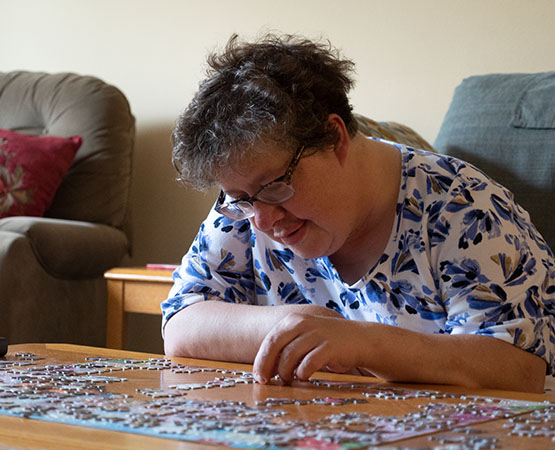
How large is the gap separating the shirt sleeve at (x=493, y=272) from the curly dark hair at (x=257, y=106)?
9.7 inches

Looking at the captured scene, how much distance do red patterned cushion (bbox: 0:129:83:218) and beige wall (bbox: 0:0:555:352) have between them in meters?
0.41

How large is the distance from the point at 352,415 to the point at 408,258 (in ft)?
1.91

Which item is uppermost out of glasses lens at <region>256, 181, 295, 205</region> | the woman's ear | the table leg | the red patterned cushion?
the woman's ear

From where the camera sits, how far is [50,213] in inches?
128

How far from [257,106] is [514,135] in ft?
3.70

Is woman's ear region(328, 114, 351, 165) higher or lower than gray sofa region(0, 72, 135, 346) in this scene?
higher

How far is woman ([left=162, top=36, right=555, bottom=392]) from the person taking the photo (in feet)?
3.65

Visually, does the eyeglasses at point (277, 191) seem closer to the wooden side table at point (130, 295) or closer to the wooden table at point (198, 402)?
the wooden table at point (198, 402)

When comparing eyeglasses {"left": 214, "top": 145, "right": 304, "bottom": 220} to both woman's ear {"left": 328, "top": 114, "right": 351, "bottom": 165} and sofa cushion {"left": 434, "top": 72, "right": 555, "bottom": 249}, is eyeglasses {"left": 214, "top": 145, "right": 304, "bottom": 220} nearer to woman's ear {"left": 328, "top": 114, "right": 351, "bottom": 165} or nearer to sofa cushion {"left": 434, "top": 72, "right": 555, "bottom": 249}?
woman's ear {"left": 328, "top": 114, "right": 351, "bottom": 165}

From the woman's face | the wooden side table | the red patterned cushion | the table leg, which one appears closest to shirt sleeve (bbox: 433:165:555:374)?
the woman's face

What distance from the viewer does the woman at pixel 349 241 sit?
3.65ft

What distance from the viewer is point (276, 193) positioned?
124 centimetres

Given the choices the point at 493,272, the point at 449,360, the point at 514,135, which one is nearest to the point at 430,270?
the point at 493,272

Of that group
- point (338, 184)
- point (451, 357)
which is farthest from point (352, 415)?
point (338, 184)
